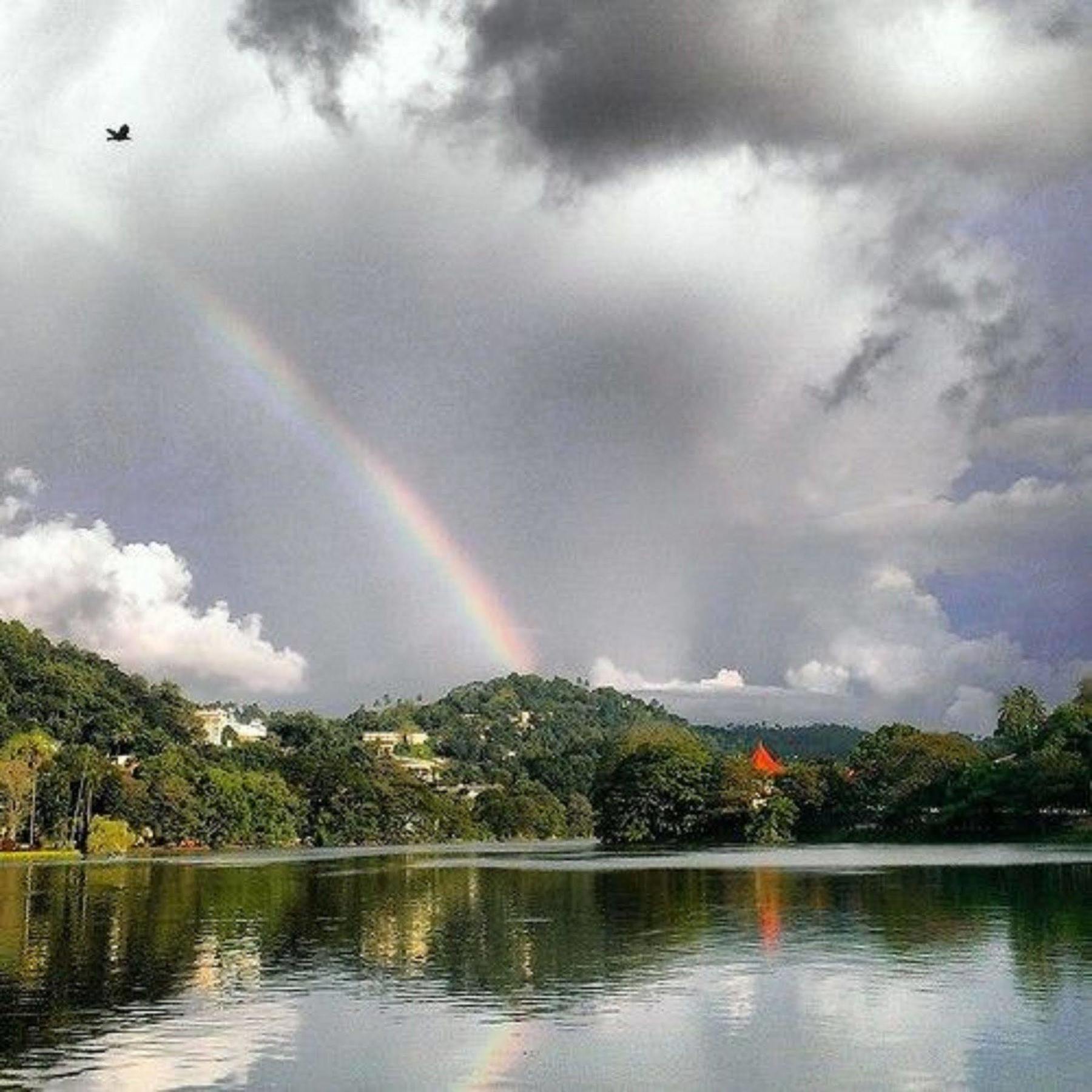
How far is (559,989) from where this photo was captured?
95.5 feet

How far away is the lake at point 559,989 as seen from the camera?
70.0 ft

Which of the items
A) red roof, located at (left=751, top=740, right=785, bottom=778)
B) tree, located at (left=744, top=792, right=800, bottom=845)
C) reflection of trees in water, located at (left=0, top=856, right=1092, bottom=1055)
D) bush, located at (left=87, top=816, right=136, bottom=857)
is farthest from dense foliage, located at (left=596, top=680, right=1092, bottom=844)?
reflection of trees in water, located at (left=0, top=856, right=1092, bottom=1055)

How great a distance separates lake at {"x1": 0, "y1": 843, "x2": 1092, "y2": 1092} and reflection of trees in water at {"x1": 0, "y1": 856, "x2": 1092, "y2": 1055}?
174mm

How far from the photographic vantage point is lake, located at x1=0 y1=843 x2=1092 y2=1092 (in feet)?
70.0

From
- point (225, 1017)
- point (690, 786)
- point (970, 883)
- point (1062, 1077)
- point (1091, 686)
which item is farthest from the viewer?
point (1091, 686)

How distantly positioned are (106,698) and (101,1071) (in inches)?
6619

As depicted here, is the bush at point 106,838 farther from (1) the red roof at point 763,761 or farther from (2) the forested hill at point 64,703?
(1) the red roof at point 763,761

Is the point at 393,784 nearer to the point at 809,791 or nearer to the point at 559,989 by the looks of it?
the point at 809,791

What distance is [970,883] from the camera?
59312 millimetres

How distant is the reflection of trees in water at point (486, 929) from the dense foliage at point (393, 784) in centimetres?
5359

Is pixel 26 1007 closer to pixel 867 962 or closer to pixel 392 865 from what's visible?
pixel 867 962

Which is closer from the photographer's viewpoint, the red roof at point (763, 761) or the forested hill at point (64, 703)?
the forested hill at point (64, 703)

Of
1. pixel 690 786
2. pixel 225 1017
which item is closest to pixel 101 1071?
pixel 225 1017

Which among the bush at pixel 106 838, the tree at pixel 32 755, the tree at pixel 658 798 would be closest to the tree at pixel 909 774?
the tree at pixel 658 798
